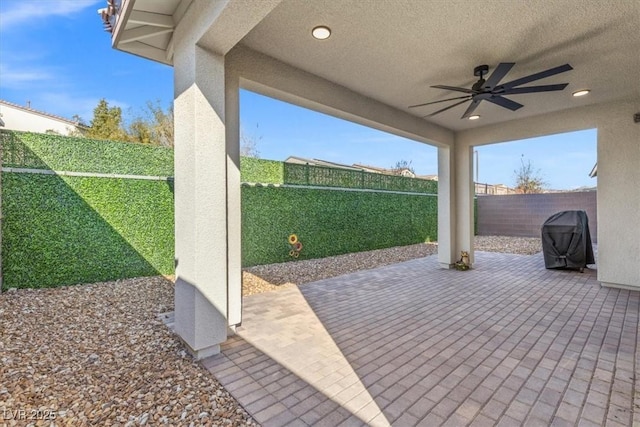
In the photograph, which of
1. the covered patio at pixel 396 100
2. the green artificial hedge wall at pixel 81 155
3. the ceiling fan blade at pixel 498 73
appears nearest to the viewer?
the covered patio at pixel 396 100

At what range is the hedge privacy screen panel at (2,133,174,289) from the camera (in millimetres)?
4504

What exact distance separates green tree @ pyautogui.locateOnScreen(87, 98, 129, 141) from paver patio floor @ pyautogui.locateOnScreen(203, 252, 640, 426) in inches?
411

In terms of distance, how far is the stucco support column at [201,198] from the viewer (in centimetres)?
268

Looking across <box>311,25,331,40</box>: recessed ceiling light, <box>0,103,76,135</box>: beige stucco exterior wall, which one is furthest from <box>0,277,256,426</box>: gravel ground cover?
<box>0,103,76,135</box>: beige stucco exterior wall

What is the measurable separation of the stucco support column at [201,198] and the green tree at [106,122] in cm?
1047

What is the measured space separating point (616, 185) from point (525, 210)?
8.85m

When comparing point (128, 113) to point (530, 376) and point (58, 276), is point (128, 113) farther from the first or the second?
point (530, 376)

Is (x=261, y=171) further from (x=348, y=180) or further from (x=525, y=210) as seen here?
(x=525, y=210)

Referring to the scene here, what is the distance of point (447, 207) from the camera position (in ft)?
22.8

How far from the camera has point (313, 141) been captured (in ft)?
62.6

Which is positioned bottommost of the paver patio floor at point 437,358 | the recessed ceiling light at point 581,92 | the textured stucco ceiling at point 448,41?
the paver patio floor at point 437,358

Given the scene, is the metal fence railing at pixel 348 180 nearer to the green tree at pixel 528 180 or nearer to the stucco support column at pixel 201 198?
the stucco support column at pixel 201 198

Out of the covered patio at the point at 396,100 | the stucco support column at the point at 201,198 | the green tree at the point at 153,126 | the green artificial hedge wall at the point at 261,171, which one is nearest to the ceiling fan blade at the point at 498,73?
the covered patio at the point at 396,100

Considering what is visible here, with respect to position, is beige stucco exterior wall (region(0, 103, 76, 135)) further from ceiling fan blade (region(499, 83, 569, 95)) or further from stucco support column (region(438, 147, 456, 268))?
ceiling fan blade (region(499, 83, 569, 95))
